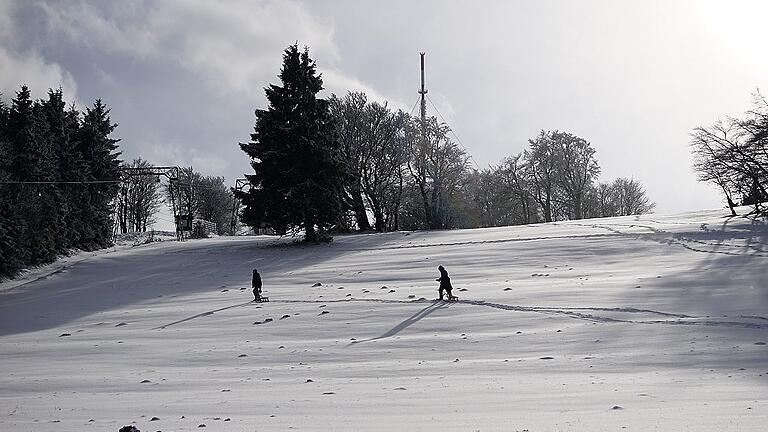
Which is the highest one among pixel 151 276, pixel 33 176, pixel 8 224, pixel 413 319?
pixel 33 176

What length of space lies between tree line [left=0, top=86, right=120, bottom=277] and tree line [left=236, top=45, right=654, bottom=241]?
12.3 metres

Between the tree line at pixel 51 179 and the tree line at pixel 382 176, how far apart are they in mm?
12319

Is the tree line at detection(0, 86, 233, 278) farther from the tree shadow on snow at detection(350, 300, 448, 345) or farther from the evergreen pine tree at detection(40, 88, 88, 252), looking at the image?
the tree shadow on snow at detection(350, 300, 448, 345)

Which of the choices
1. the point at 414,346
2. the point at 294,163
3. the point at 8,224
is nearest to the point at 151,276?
the point at 8,224

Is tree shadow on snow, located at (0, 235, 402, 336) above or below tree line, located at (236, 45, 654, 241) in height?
below

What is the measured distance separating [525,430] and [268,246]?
38.4m

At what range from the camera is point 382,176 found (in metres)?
60.4

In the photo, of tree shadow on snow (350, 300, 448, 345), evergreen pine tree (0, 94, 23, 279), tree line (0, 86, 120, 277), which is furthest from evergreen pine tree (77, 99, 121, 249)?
tree shadow on snow (350, 300, 448, 345)

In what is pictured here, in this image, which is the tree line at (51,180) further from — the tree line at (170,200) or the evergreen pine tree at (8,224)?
the tree line at (170,200)

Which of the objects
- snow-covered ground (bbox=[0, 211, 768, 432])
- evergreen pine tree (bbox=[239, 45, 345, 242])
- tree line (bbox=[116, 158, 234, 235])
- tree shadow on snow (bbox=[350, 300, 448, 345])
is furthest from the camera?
tree line (bbox=[116, 158, 234, 235])

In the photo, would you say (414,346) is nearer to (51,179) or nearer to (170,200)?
(51,179)

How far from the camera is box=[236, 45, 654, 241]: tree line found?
41.9 metres

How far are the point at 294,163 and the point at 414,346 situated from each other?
29.2m

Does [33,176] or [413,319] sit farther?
[33,176]
